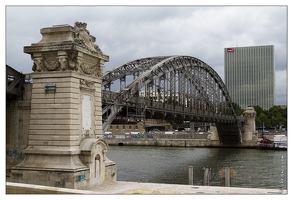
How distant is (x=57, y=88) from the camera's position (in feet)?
67.1

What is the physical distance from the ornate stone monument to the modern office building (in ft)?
225

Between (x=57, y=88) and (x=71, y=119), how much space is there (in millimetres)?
1577

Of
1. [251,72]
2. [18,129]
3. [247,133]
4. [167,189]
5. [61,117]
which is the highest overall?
[251,72]

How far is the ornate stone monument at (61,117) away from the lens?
66.2 feet

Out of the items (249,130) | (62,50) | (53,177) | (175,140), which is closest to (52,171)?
(53,177)

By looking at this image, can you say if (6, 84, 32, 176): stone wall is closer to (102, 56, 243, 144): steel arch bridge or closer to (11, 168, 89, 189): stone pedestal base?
(11, 168, 89, 189): stone pedestal base

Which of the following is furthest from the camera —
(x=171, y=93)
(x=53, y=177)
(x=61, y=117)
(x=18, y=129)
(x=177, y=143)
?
(x=177, y=143)

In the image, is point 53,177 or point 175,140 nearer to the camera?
point 53,177

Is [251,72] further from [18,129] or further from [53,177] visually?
[53,177]

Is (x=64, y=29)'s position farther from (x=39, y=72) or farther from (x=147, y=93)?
(x=147, y=93)

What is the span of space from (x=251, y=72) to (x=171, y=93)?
3799 centimetres

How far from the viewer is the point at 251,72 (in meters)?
102

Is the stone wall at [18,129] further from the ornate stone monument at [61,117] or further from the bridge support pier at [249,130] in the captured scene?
the bridge support pier at [249,130]

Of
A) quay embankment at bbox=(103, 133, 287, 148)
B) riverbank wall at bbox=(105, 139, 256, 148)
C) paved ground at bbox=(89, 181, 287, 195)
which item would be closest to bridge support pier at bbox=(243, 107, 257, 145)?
quay embankment at bbox=(103, 133, 287, 148)
